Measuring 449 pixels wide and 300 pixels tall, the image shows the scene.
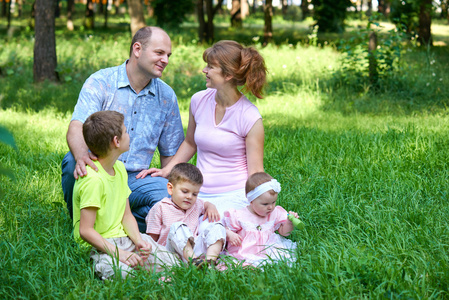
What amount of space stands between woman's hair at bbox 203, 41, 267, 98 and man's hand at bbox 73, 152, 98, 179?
1197 millimetres

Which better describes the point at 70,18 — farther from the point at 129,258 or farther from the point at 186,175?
the point at 129,258

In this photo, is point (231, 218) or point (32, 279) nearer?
point (32, 279)

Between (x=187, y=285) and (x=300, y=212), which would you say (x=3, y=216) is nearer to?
(x=187, y=285)

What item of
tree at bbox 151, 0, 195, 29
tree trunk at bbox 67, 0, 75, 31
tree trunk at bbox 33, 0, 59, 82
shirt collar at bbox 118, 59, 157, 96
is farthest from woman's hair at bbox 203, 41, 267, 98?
tree trunk at bbox 67, 0, 75, 31

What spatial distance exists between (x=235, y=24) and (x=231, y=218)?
87.1ft

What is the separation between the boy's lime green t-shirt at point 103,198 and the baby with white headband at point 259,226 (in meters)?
0.75

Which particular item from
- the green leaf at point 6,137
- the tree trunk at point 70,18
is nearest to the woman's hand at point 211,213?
the green leaf at point 6,137

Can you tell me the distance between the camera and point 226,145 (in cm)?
365

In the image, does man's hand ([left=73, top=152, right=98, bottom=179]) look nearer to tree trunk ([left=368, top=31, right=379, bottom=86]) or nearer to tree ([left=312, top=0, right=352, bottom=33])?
tree trunk ([left=368, top=31, right=379, bottom=86])

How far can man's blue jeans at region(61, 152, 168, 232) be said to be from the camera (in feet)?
11.5

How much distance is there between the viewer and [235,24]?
1125 inches

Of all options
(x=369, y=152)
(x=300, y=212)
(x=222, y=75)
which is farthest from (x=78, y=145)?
(x=369, y=152)

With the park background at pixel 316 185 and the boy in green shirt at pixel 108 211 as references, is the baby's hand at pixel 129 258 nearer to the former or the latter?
the boy in green shirt at pixel 108 211

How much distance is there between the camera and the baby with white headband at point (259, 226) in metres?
3.19
